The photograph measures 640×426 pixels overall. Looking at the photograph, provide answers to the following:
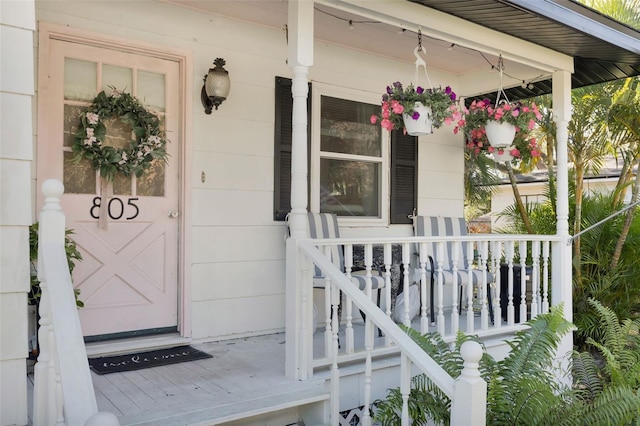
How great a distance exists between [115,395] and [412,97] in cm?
262

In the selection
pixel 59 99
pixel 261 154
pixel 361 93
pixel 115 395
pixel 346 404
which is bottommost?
pixel 346 404

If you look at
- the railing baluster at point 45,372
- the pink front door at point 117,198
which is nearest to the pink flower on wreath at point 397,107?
the pink front door at point 117,198

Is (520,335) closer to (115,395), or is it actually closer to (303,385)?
(303,385)

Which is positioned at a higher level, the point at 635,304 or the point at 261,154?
the point at 261,154

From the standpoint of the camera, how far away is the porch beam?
336cm

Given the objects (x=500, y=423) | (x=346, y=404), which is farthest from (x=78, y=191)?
(x=500, y=423)

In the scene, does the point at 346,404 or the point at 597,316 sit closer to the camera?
the point at 346,404

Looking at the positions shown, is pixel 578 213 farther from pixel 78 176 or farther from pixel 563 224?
pixel 78 176

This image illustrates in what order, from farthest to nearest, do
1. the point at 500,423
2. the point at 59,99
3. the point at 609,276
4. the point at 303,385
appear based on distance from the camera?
the point at 609,276, the point at 59,99, the point at 303,385, the point at 500,423

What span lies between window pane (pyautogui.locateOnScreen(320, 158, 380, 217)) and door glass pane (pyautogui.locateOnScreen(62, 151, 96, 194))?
187 centimetres

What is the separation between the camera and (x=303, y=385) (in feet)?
9.50

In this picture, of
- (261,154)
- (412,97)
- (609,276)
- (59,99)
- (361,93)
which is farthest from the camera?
(609,276)

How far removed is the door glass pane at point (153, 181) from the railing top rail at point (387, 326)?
1.36 metres

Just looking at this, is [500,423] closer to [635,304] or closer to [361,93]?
[361,93]
